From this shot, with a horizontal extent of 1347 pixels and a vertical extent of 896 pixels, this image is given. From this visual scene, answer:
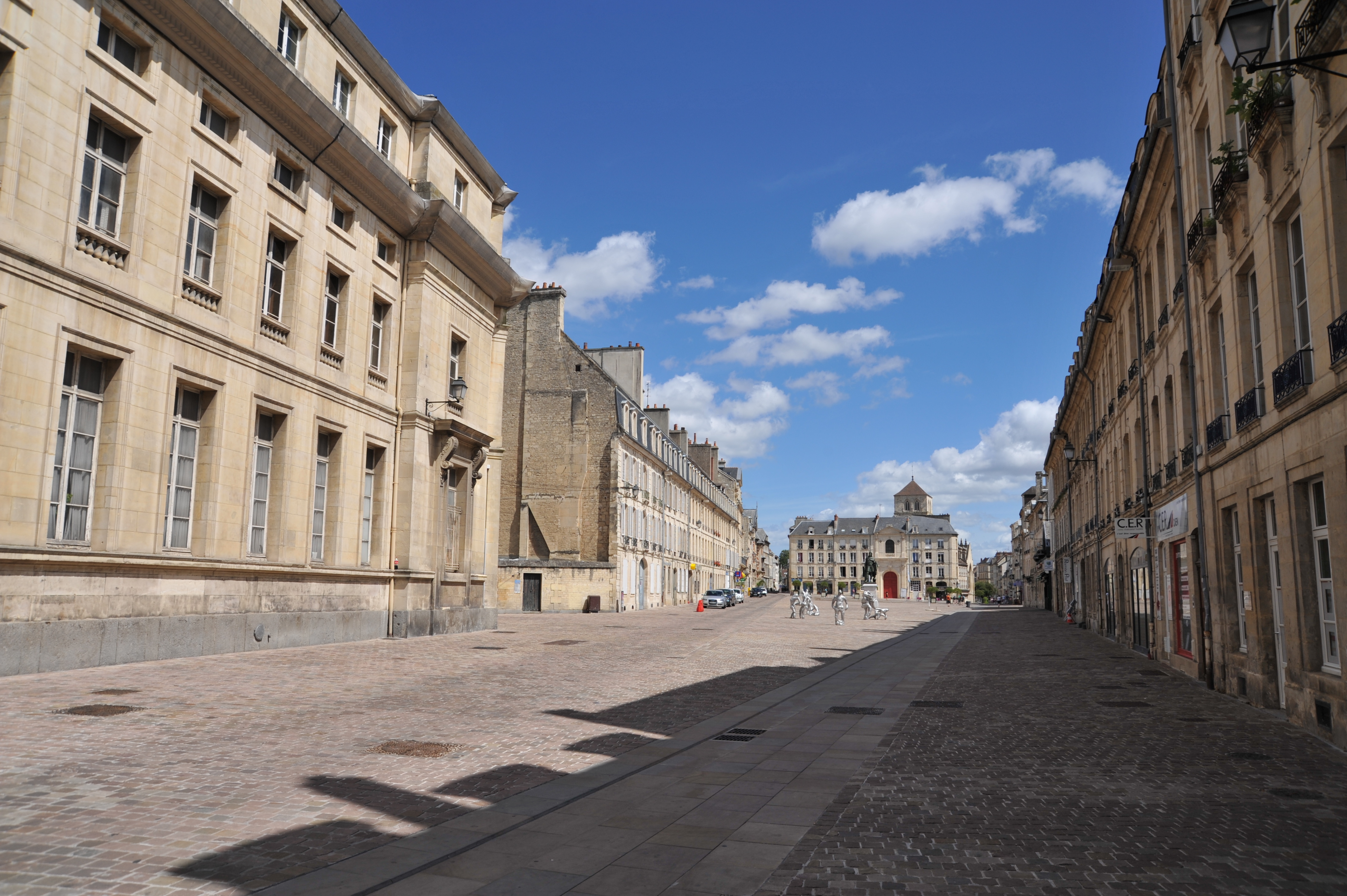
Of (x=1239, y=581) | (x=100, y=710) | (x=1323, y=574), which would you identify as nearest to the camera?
(x=100, y=710)

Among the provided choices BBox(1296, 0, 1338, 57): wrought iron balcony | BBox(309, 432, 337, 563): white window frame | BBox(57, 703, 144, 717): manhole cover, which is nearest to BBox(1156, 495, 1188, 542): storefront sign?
BBox(1296, 0, 1338, 57): wrought iron balcony

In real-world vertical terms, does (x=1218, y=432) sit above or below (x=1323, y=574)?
above

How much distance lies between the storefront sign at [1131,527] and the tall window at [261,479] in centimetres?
1845

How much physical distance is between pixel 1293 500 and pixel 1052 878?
7885 mm

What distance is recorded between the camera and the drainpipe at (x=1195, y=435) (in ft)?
49.2

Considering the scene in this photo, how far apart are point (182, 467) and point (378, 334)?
808cm

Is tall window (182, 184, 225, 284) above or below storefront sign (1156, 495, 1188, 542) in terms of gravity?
above

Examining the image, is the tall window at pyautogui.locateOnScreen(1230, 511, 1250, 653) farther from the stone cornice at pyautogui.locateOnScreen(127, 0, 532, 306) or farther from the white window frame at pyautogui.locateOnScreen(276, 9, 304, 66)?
the white window frame at pyautogui.locateOnScreen(276, 9, 304, 66)

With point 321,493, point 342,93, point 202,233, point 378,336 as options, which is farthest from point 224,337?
point 342,93

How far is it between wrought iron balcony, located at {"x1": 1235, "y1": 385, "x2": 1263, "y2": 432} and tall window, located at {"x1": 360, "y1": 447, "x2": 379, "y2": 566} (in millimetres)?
18551

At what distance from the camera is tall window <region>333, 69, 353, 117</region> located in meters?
21.6

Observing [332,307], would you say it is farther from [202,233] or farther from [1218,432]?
[1218,432]

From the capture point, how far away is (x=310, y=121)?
1955 cm

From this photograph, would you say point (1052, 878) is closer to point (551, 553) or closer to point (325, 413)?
point (325, 413)
